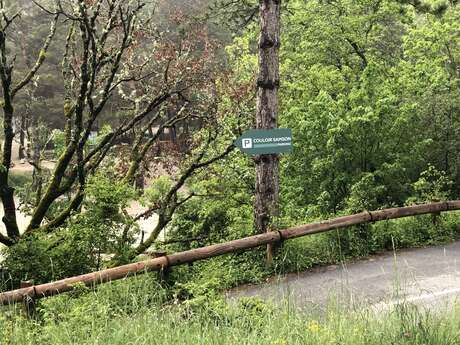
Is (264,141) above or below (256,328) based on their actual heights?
above

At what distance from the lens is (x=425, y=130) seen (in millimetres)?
12797

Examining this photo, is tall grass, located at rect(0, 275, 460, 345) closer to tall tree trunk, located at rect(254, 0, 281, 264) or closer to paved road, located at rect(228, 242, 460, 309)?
paved road, located at rect(228, 242, 460, 309)

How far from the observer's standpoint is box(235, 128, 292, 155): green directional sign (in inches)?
328

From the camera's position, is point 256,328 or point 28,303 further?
point 28,303

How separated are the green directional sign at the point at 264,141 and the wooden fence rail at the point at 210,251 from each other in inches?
52.7

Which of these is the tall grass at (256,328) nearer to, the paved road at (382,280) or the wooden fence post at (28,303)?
the wooden fence post at (28,303)

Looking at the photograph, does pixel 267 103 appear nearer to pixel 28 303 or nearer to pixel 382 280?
pixel 382 280

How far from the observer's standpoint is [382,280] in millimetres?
8094

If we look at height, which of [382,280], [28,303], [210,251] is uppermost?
[210,251]

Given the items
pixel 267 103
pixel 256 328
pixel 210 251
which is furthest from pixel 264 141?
pixel 256 328

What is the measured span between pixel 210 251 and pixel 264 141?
6.17 feet

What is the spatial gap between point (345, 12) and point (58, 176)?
11729 mm

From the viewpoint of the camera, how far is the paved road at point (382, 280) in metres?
7.13

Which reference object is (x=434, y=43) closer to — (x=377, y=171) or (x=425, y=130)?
(x=425, y=130)
